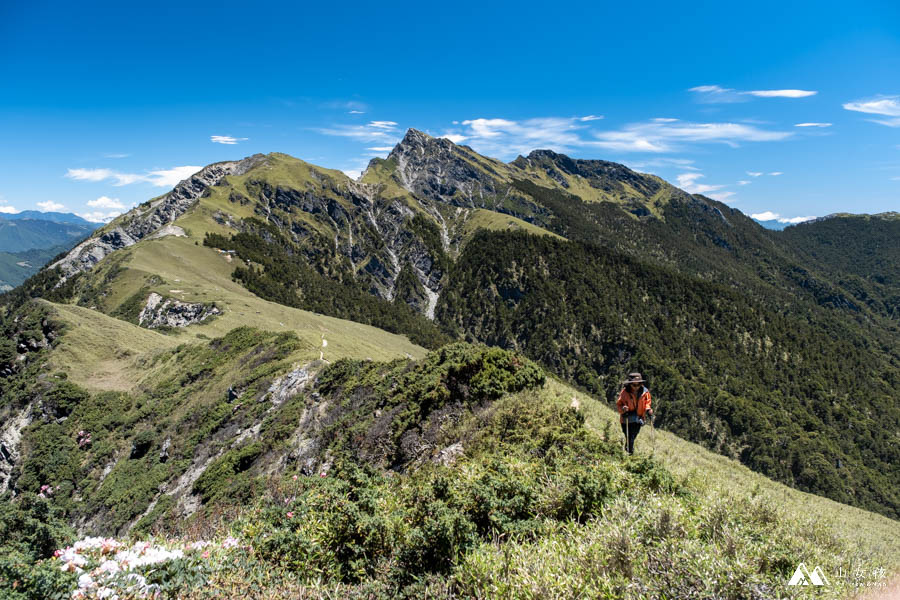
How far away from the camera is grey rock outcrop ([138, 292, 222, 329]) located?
7266cm

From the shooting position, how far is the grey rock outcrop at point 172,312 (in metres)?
72.7

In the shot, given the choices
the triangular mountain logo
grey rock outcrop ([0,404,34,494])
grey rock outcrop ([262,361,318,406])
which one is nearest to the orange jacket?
the triangular mountain logo

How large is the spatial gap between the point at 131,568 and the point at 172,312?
85.3 metres

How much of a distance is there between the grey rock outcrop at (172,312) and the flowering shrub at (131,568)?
240ft

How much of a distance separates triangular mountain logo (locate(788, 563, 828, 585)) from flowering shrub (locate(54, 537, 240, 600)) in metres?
8.46

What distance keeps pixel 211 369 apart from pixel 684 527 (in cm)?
4376

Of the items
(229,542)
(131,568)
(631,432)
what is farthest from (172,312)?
(631,432)

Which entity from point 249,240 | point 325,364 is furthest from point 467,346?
point 249,240

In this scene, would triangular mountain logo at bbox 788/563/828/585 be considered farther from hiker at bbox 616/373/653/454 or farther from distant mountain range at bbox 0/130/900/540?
distant mountain range at bbox 0/130/900/540

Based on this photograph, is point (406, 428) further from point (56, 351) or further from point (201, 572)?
point (56, 351)

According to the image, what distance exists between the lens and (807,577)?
5.48 meters
